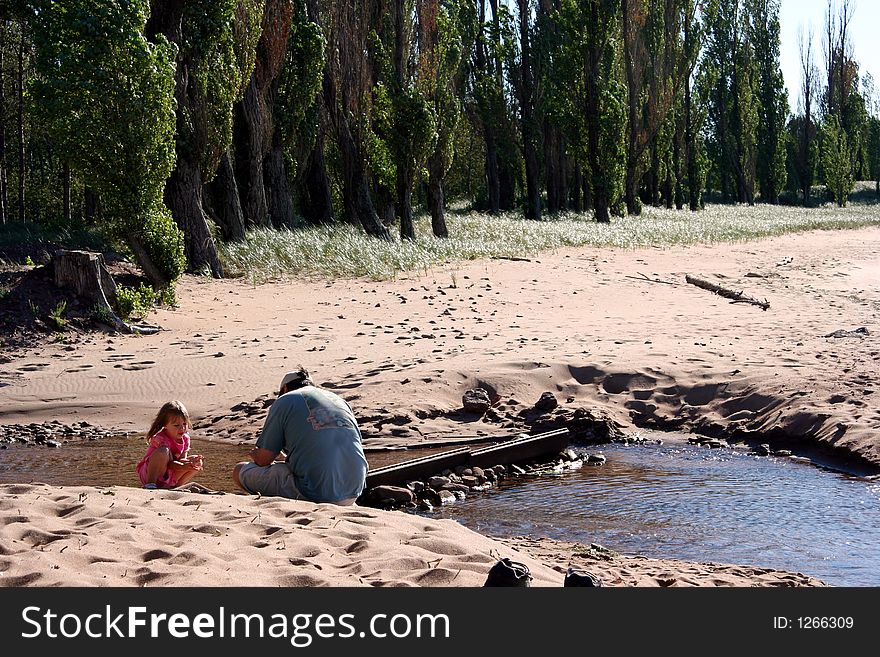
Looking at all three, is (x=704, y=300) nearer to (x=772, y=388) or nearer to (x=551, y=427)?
(x=772, y=388)

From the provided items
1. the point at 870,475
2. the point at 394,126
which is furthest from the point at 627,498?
the point at 394,126

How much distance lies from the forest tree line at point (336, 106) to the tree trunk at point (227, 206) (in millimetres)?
45

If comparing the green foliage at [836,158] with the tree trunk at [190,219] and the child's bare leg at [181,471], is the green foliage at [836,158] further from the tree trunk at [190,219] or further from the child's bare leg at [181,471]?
the child's bare leg at [181,471]

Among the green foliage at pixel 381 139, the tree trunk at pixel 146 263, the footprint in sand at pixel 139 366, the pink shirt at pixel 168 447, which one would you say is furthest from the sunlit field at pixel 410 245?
the pink shirt at pixel 168 447

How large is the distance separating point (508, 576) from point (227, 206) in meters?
17.3

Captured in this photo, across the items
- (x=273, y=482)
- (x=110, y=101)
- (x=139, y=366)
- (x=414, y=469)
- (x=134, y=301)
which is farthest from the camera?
(x=110, y=101)

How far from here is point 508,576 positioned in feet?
13.3

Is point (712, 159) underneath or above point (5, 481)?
above

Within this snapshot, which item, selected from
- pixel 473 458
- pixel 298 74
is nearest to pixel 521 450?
pixel 473 458

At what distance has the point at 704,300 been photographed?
50.7ft

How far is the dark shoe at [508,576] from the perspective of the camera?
4027 mm

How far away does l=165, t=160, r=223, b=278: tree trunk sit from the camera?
17.4 metres

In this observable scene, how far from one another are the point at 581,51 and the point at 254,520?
30.3m

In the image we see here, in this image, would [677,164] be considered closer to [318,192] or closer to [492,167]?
[492,167]
